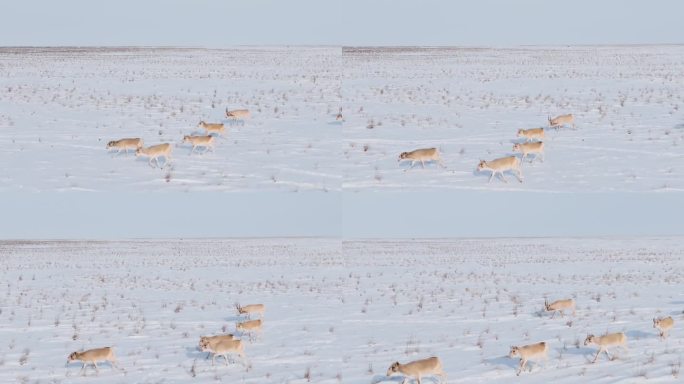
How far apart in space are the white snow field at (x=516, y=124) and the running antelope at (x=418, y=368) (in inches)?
269

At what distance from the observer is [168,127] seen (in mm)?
25562

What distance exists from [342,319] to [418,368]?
16.8ft

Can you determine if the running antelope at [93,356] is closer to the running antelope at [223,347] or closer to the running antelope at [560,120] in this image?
the running antelope at [223,347]

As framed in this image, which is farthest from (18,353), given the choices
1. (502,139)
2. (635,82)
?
(635,82)

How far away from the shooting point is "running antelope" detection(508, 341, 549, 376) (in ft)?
40.9

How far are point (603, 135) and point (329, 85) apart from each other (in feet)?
47.9

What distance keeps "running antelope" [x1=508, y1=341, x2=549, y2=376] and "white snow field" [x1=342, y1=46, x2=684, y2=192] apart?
18.8 ft

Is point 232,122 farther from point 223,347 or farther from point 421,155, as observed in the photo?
point 223,347

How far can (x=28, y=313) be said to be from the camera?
59.6 ft

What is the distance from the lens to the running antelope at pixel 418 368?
11.7 meters

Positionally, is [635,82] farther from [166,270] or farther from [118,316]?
[118,316]

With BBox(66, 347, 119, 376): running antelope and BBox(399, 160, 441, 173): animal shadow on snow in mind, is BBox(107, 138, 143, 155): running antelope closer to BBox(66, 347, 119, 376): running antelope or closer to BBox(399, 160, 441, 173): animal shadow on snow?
BBox(399, 160, 441, 173): animal shadow on snow

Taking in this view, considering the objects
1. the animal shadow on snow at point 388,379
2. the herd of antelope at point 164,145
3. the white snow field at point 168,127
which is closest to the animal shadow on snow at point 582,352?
the animal shadow on snow at point 388,379

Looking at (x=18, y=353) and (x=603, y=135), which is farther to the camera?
(x=603, y=135)
